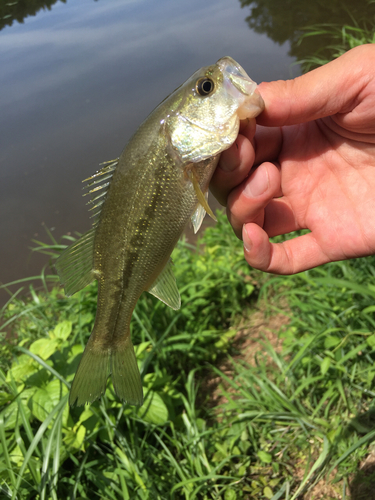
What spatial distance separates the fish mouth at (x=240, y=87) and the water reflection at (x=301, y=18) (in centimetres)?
708

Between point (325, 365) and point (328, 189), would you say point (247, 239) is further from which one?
point (325, 365)

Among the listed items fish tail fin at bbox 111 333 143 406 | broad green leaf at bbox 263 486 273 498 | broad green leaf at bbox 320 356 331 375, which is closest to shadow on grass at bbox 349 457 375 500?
broad green leaf at bbox 263 486 273 498

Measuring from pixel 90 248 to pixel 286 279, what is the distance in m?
2.14

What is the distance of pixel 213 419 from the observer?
2.98 meters

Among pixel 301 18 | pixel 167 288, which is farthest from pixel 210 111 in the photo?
pixel 301 18

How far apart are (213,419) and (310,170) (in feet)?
6.48

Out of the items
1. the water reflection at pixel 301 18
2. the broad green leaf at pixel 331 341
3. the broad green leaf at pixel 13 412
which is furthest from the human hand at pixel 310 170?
the water reflection at pixel 301 18

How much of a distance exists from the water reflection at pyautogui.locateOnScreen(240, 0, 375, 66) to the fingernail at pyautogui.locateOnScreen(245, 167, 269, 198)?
6999mm

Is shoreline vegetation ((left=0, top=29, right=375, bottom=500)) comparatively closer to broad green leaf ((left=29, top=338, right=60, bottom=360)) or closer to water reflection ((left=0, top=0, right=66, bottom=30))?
broad green leaf ((left=29, top=338, right=60, bottom=360))

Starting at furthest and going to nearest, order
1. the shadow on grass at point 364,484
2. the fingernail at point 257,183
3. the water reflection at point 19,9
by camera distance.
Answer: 1. the water reflection at point 19,9
2. the shadow on grass at point 364,484
3. the fingernail at point 257,183

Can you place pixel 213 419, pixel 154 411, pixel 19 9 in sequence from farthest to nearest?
1. pixel 19 9
2. pixel 213 419
3. pixel 154 411

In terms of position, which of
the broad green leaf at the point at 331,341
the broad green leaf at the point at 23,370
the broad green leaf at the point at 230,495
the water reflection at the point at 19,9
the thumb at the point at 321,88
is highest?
the water reflection at the point at 19,9

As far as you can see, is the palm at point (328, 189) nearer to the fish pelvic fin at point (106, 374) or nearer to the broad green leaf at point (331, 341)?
the broad green leaf at point (331, 341)

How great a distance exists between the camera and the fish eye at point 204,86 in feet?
5.69
